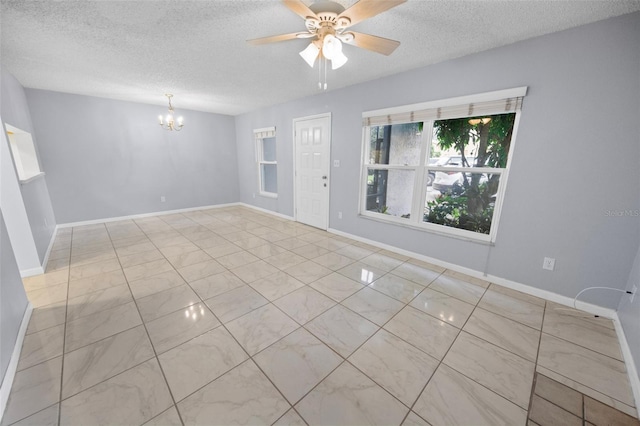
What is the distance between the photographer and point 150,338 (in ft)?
5.62

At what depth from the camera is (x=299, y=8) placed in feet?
4.62

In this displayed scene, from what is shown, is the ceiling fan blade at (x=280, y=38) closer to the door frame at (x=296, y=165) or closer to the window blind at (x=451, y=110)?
the window blind at (x=451, y=110)

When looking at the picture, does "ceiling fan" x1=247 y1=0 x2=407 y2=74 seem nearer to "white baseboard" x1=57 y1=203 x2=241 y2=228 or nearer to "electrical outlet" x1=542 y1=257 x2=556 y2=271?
"electrical outlet" x1=542 y1=257 x2=556 y2=271

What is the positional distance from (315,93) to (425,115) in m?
1.96

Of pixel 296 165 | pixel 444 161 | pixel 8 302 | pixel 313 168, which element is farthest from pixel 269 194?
pixel 8 302

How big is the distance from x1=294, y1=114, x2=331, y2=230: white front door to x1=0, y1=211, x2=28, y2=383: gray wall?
345cm

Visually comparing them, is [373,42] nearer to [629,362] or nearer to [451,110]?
[451,110]

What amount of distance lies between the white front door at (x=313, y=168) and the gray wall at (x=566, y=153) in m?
1.57

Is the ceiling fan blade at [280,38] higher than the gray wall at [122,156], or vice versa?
the ceiling fan blade at [280,38]

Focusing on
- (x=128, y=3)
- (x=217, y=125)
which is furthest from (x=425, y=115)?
(x=217, y=125)

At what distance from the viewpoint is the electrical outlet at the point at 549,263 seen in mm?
2193

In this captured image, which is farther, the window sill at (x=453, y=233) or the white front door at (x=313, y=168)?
the white front door at (x=313, y=168)

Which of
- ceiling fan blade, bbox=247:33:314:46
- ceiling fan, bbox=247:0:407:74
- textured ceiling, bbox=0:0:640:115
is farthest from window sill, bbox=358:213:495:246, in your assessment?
ceiling fan blade, bbox=247:33:314:46

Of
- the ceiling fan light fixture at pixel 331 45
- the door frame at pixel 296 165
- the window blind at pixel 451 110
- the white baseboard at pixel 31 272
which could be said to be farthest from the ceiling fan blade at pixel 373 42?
the white baseboard at pixel 31 272
